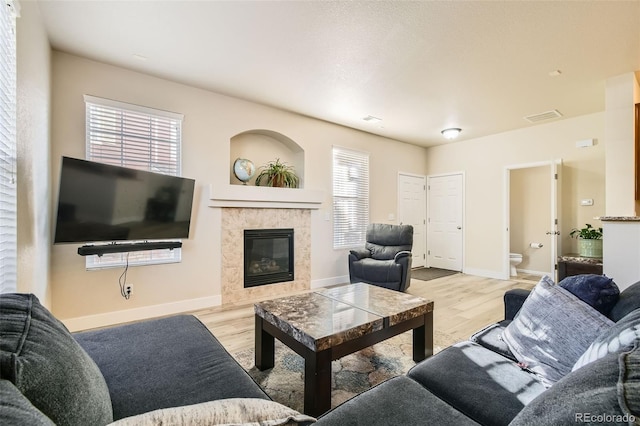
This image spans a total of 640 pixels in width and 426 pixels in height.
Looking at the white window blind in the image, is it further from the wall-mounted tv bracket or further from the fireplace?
the fireplace

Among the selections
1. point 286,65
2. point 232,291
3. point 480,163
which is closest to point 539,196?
point 480,163

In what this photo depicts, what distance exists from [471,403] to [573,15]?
287 cm

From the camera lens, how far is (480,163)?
565 centimetres

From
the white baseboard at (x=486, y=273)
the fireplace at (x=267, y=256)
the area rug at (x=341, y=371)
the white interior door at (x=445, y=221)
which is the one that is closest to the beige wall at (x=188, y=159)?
the fireplace at (x=267, y=256)

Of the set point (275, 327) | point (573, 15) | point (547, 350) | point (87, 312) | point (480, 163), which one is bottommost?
point (87, 312)

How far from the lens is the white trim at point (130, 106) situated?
2.98 metres

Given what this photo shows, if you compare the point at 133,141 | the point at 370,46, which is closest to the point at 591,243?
the point at 370,46

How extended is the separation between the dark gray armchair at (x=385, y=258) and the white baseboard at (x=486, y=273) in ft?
6.70

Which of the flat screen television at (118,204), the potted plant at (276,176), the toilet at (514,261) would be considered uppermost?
the potted plant at (276,176)

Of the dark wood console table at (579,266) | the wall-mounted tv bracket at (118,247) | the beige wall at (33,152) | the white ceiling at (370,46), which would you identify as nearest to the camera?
the beige wall at (33,152)

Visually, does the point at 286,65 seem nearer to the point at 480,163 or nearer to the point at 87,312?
the point at 87,312

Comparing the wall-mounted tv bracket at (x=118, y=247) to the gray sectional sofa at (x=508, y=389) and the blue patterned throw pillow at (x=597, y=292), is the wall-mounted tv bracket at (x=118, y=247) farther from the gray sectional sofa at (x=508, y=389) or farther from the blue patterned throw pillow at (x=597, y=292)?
the blue patterned throw pillow at (x=597, y=292)

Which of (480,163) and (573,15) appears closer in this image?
(573,15)

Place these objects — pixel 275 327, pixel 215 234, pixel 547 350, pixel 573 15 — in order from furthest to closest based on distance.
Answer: pixel 215 234 → pixel 573 15 → pixel 275 327 → pixel 547 350
